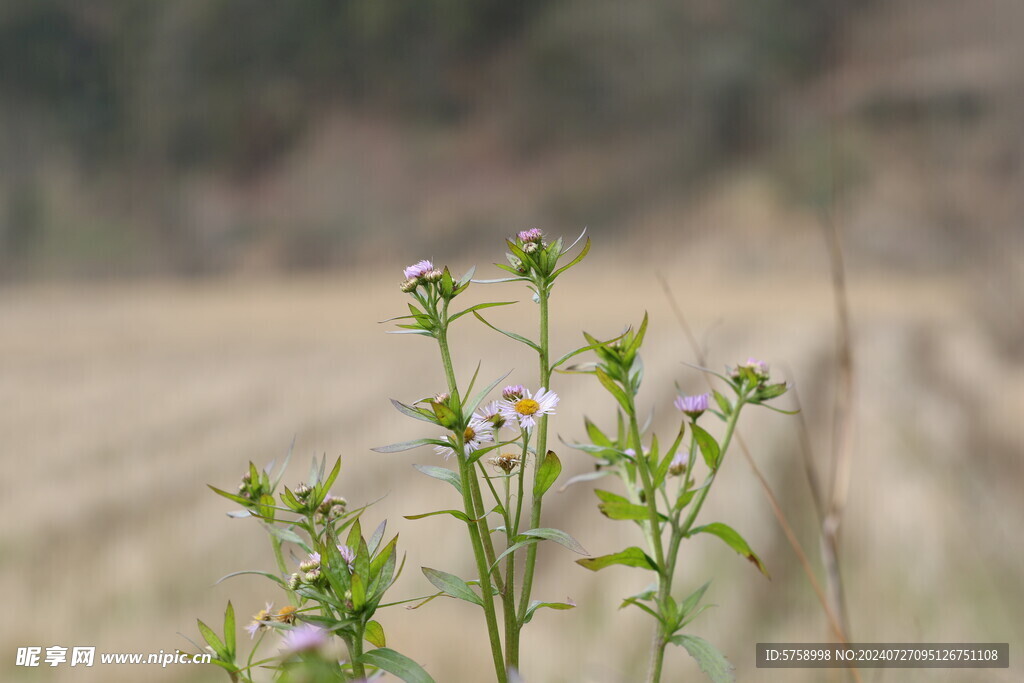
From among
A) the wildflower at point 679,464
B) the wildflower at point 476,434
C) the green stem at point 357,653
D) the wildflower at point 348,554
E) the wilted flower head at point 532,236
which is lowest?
the green stem at point 357,653

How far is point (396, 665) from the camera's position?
0.36ft

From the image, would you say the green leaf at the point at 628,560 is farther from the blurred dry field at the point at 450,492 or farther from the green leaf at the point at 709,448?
the blurred dry field at the point at 450,492

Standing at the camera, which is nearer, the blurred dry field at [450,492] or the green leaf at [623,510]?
the green leaf at [623,510]

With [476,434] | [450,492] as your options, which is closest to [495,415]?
[476,434]

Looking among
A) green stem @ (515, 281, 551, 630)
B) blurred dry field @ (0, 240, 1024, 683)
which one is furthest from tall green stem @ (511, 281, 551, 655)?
blurred dry field @ (0, 240, 1024, 683)

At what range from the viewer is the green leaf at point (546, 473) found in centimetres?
12

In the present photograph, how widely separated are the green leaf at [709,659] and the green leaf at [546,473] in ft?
0.09

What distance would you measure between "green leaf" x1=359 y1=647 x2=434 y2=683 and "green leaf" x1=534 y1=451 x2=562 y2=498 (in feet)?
0.09

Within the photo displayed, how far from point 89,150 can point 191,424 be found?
Result: 3.92 feet

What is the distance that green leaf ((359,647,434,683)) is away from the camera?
0.36 feet

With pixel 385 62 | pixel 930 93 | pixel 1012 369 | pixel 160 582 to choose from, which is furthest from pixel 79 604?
pixel 930 93

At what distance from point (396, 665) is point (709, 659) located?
0.04 m

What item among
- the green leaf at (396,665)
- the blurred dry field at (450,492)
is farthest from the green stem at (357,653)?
the blurred dry field at (450,492)

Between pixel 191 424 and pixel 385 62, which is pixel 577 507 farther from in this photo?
pixel 385 62
